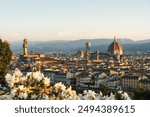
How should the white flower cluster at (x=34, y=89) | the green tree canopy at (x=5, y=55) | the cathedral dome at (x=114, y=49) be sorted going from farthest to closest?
the cathedral dome at (x=114, y=49)
the green tree canopy at (x=5, y=55)
the white flower cluster at (x=34, y=89)

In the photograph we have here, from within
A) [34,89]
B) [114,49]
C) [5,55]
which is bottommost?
[114,49]

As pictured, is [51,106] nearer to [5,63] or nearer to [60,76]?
[5,63]

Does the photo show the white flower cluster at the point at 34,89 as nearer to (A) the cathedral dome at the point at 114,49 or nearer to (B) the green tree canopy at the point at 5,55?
(B) the green tree canopy at the point at 5,55

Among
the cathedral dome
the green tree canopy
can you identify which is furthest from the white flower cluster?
the cathedral dome

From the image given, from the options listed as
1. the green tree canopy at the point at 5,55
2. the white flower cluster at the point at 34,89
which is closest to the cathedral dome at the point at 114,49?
the green tree canopy at the point at 5,55

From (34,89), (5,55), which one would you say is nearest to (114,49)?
(5,55)

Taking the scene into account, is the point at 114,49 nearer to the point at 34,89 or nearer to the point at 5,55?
the point at 5,55

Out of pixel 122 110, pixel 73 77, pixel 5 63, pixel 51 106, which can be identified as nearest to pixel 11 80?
pixel 51 106

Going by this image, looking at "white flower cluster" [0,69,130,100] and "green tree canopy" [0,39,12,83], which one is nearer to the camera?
"white flower cluster" [0,69,130,100]

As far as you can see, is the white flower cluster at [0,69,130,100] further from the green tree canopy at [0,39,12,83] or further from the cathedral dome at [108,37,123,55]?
the cathedral dome at [108,37,123,55]
